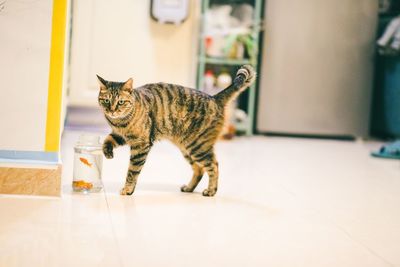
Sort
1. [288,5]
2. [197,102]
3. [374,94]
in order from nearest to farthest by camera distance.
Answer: [197,102] → [288,5] → [374,94]

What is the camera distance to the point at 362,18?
15.7 feet

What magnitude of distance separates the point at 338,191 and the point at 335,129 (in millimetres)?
2570

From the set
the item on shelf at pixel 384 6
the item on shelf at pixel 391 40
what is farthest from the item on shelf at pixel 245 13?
the item on shelf at pixel 384 6

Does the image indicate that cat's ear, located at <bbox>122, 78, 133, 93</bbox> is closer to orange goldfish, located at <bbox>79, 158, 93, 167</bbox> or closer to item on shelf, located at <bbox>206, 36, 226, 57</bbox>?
orange goldfish, located at <bbox>79, 158, 93, 167</bbox>

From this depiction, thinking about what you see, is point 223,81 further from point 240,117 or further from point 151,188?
point 151,188

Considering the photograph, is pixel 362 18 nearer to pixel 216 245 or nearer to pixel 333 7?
pixel 333 7

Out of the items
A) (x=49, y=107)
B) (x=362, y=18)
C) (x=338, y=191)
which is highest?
(x=362, y=18)

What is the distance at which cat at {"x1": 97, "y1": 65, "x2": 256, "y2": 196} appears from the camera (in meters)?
1.98

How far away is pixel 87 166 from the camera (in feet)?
6.67

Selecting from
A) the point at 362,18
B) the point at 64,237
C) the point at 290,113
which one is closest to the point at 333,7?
the point at 362,18

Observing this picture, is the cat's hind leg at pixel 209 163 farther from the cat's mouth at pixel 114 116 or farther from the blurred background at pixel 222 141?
the cat's mouth at pixel 114 116

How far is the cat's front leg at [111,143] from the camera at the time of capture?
2.04 meters

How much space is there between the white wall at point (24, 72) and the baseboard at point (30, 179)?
66 mm

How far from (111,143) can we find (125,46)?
2.43m
